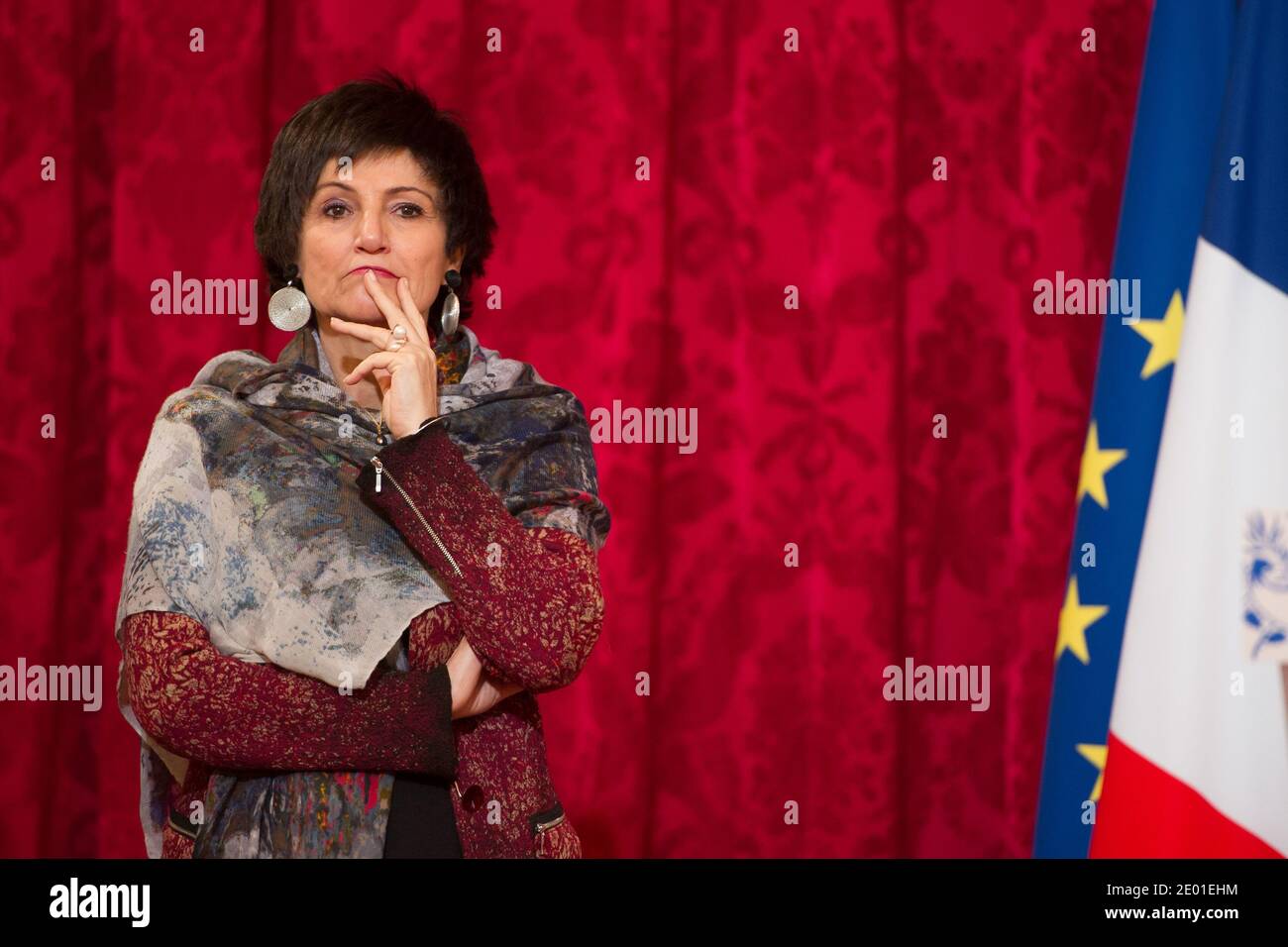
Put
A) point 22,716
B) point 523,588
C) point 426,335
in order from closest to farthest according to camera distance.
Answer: point 523,588, point 426,335, point 22,716

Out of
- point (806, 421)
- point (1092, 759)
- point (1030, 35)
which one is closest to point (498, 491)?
point (806, 421)

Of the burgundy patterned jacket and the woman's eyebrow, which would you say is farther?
the woman's eyebrow

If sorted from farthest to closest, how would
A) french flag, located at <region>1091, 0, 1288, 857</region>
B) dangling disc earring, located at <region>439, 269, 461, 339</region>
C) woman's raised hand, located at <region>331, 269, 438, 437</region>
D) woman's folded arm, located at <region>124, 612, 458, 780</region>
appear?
french flag, located at <region>1091, 0, 1288, 857</region> → dangling disc earring, located at <region>439, 269, 461, 339</region> → woman's raised hand, located at <region>331, 269, 438, 437</region> → woman's folded arm, located at <region>124, 612, 458, 780</region>

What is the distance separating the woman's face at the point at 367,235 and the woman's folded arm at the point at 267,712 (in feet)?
1.48

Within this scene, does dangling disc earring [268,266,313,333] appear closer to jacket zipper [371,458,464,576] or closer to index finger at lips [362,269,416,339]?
index finger at lips [362,269,416,339]

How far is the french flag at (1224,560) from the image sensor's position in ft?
6.98

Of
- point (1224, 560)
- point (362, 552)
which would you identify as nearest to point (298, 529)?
point (362, 552)

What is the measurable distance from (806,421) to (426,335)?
4.09 feet

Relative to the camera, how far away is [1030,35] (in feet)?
9.27

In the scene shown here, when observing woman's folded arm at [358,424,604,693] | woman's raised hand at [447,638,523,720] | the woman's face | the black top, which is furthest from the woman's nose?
the black top

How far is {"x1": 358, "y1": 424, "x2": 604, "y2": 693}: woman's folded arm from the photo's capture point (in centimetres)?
157

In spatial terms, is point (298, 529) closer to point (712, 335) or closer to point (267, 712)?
point (267, 712)

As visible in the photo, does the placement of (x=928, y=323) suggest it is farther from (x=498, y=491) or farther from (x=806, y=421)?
(x=498, y=491)

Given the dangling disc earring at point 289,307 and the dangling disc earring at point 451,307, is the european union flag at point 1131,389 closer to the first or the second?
the dangling disc earring at point 451,307
